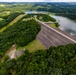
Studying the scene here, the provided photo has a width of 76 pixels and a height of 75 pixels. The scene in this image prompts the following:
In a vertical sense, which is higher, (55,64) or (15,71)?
(55,64)

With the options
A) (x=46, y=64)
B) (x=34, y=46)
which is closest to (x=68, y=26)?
(x=34, y=46)

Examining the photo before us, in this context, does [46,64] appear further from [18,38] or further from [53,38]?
[18,38]

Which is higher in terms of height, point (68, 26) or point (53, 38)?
point (53, 38)

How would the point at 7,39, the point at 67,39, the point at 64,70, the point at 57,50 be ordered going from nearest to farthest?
the point at 64,70 < the point at 57,50 < the point at 67,39 < the point at 7,39

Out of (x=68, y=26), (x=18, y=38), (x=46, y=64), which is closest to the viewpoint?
(x=46, y=64)

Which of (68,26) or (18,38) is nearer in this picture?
(18,38)

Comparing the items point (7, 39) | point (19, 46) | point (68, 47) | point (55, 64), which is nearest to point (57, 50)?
point (68, 47)

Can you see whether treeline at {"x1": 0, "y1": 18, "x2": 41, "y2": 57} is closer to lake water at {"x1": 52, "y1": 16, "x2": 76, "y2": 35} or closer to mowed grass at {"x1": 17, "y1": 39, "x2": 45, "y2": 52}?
mowed grass at {"x1": 17, "y1": 39, "x2": 45, "y2": 52}

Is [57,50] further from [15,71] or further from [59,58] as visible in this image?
[15,71]

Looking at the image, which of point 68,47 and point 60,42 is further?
point 60,42
